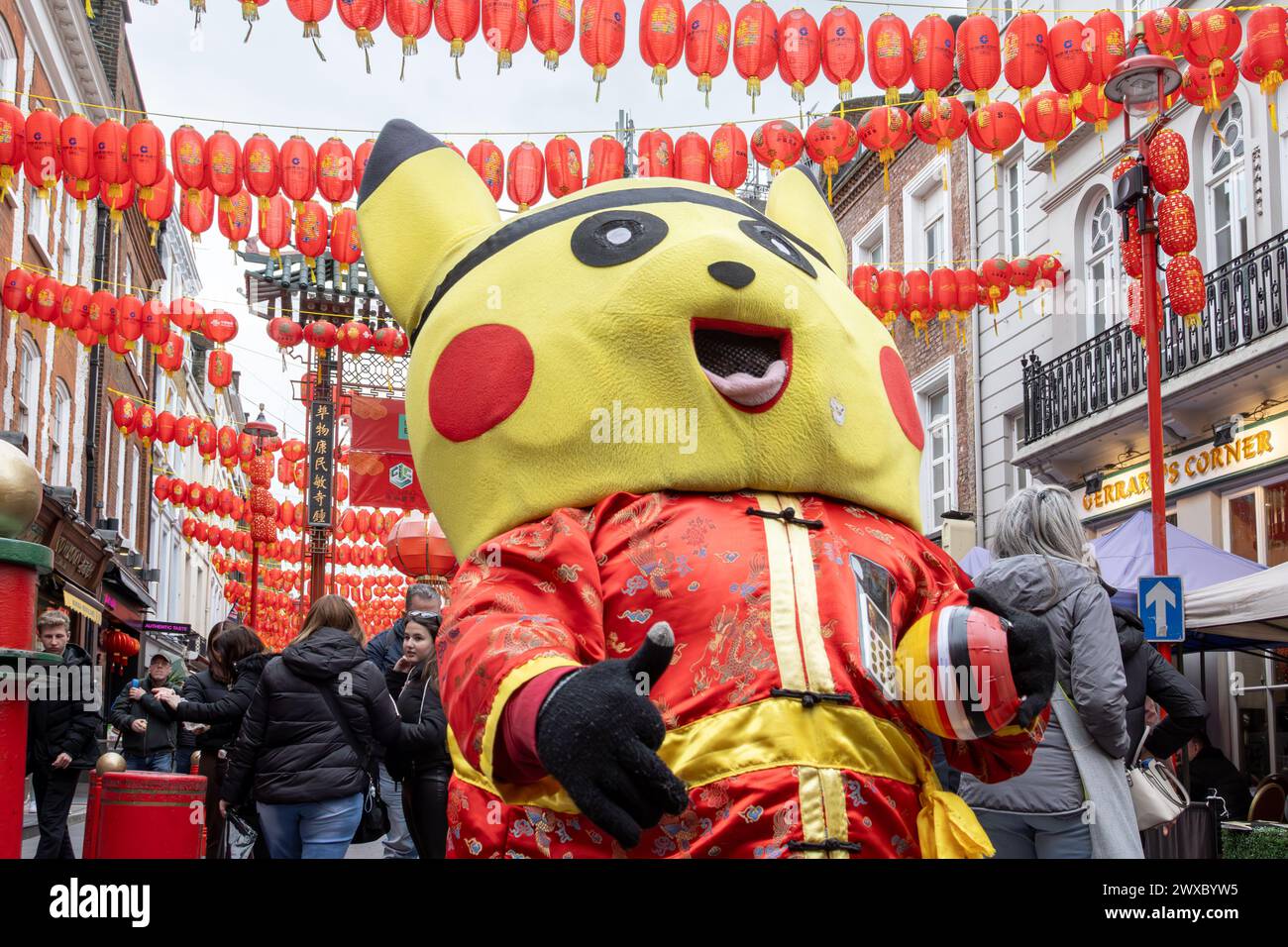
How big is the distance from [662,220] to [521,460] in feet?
2.35

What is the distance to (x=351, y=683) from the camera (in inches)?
227

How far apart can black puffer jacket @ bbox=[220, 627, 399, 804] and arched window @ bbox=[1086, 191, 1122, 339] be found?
41.1 ft

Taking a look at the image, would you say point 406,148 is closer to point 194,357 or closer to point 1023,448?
point 1023,448

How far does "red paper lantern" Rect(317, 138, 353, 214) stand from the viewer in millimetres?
10164

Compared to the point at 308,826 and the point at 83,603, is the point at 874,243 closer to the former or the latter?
the point at 83,603

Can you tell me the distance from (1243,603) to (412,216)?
6.50 meters

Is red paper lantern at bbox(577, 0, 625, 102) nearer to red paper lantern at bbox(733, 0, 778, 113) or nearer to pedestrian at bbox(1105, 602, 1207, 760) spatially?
red paper lantern at bbox(733, 0, 778, 113)

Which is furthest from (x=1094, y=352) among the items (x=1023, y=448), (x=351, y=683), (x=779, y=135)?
(x=351, y=683)

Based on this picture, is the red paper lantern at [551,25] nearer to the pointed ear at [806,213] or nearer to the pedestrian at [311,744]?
the pedestrian at [311,744]

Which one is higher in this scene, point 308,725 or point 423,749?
point 308,725

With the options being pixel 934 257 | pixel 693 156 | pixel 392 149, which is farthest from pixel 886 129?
pixel 934 257

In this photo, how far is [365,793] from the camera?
6.31 meters

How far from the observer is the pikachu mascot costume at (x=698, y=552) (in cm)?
257

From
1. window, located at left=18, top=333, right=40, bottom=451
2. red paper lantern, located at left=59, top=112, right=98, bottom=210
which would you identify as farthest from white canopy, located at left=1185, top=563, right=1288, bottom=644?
window, located at left=18, top=333, right=40, bottom=451
